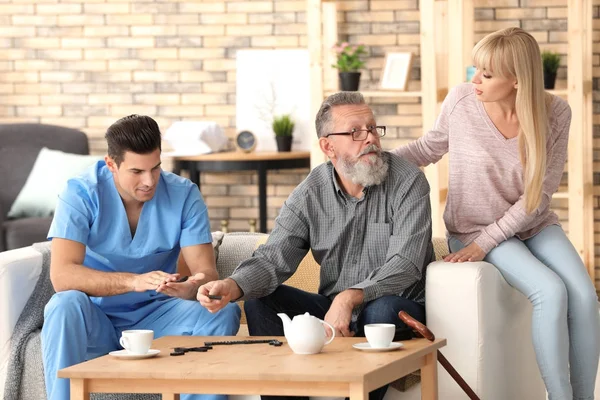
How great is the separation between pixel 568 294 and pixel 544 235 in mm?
216

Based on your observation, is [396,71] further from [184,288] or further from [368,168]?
[184,288]

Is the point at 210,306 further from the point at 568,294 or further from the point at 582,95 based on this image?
the point at 582,95

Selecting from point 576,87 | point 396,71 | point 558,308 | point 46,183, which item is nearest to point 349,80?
point 396,71

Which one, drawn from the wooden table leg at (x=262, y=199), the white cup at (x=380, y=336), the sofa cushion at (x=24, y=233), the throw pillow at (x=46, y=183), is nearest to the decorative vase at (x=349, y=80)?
the wooden table leg at (x=262, y=199)

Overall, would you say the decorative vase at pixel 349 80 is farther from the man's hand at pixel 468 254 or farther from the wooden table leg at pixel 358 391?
the wooden table leg at pixel 358 391

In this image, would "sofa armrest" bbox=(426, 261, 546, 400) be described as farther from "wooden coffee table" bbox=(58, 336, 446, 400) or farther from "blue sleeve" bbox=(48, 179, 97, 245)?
"blue sleeve" bbox=(48, 179, 97, 245)

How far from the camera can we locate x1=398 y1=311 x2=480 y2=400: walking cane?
264cm

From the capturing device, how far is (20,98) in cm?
659

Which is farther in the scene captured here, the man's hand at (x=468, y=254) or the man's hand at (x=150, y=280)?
the man's hand at (x=468, y=254)

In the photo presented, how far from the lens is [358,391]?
2268 millimetres

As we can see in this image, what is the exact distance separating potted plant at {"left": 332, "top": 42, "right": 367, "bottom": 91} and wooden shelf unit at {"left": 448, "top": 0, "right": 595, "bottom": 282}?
50 cm

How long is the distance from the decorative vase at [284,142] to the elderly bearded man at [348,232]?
2786 millimetres

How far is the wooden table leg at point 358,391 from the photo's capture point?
7.41 ft

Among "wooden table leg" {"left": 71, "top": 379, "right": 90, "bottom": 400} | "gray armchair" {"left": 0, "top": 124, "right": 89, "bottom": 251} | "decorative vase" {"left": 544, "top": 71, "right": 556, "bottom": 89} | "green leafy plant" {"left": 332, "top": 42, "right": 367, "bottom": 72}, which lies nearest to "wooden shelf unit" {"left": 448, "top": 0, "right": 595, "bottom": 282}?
"decorative vase" {"left": 544, "top": 71, "right": 556, "bottom": 89}
